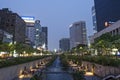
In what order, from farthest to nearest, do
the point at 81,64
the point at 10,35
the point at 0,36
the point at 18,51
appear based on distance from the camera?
the point at 10,35 → the point at 0,36 → the point at 18,51 → the point at 81,64

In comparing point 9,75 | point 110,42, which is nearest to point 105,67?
point 9,75

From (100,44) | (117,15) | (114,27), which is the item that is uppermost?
(117,15)

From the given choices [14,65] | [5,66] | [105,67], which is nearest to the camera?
[5,66]

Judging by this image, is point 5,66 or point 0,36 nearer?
point 5,66

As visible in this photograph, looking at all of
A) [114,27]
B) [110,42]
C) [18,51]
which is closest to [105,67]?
[110,42]

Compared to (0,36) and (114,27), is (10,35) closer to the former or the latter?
(0,36)

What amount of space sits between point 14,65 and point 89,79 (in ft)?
51.9

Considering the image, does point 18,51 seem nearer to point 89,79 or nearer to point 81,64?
point 81,64

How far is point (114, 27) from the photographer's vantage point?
429 ft

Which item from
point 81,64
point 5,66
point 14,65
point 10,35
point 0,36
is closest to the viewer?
point 5,66

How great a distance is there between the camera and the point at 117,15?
19900 cm

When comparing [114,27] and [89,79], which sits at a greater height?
[114,27]

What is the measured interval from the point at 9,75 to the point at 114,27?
9245 centimetres

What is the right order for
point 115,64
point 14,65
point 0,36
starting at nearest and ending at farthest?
point 115,64, point 14,65, point 0,36
